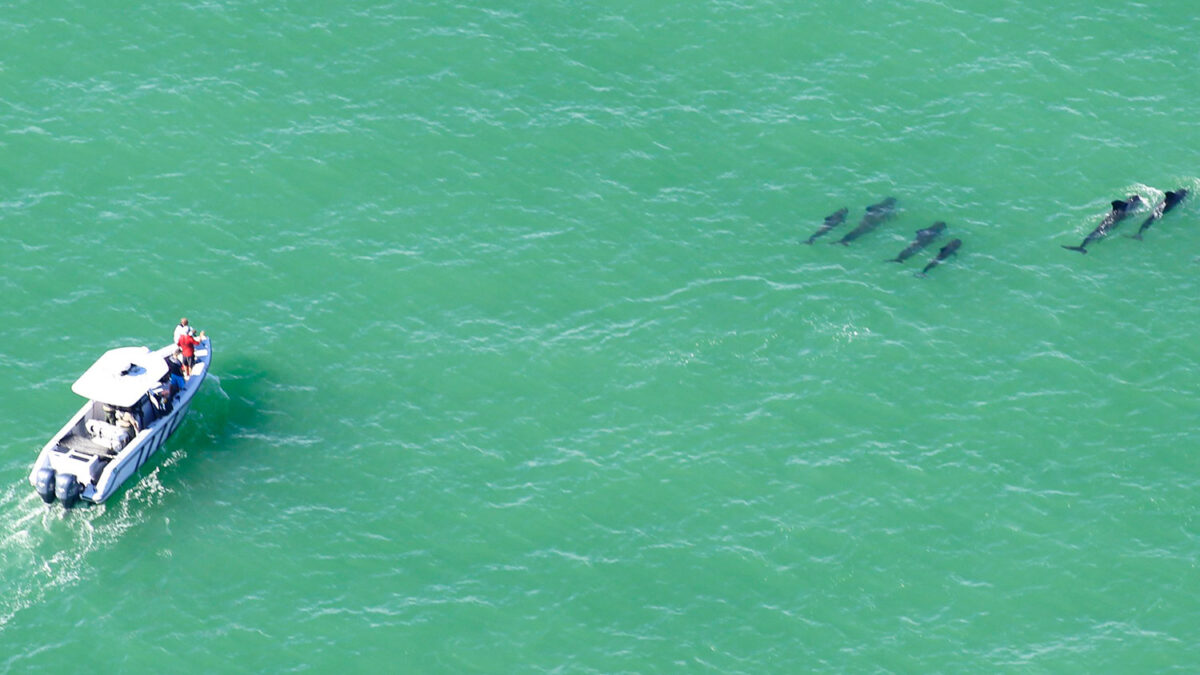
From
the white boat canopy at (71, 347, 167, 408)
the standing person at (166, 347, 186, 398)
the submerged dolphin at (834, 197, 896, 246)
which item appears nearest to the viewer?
the white boat canopy at (71, 347, 167, 408)

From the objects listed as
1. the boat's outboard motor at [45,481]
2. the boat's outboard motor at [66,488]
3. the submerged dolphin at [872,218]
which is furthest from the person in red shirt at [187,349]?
the submerged dolphin at [872,218]

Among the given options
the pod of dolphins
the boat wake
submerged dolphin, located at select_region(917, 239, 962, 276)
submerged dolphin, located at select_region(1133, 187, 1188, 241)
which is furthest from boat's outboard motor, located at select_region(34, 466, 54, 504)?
submerged dolphin, located at select_region(1133, 187, 1188, 241)

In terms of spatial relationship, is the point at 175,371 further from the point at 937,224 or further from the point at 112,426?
the point at 937,224

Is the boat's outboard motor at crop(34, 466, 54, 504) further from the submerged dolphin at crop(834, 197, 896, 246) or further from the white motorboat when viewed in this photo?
the submerged dolphin at crop(834, 197, 896, 246)

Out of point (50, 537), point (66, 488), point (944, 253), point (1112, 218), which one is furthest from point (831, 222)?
point (50, 537)

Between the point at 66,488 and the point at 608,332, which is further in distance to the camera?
the point at 608,332

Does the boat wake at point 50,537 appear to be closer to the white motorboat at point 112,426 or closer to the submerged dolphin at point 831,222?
the white motorboat at point 112,426
